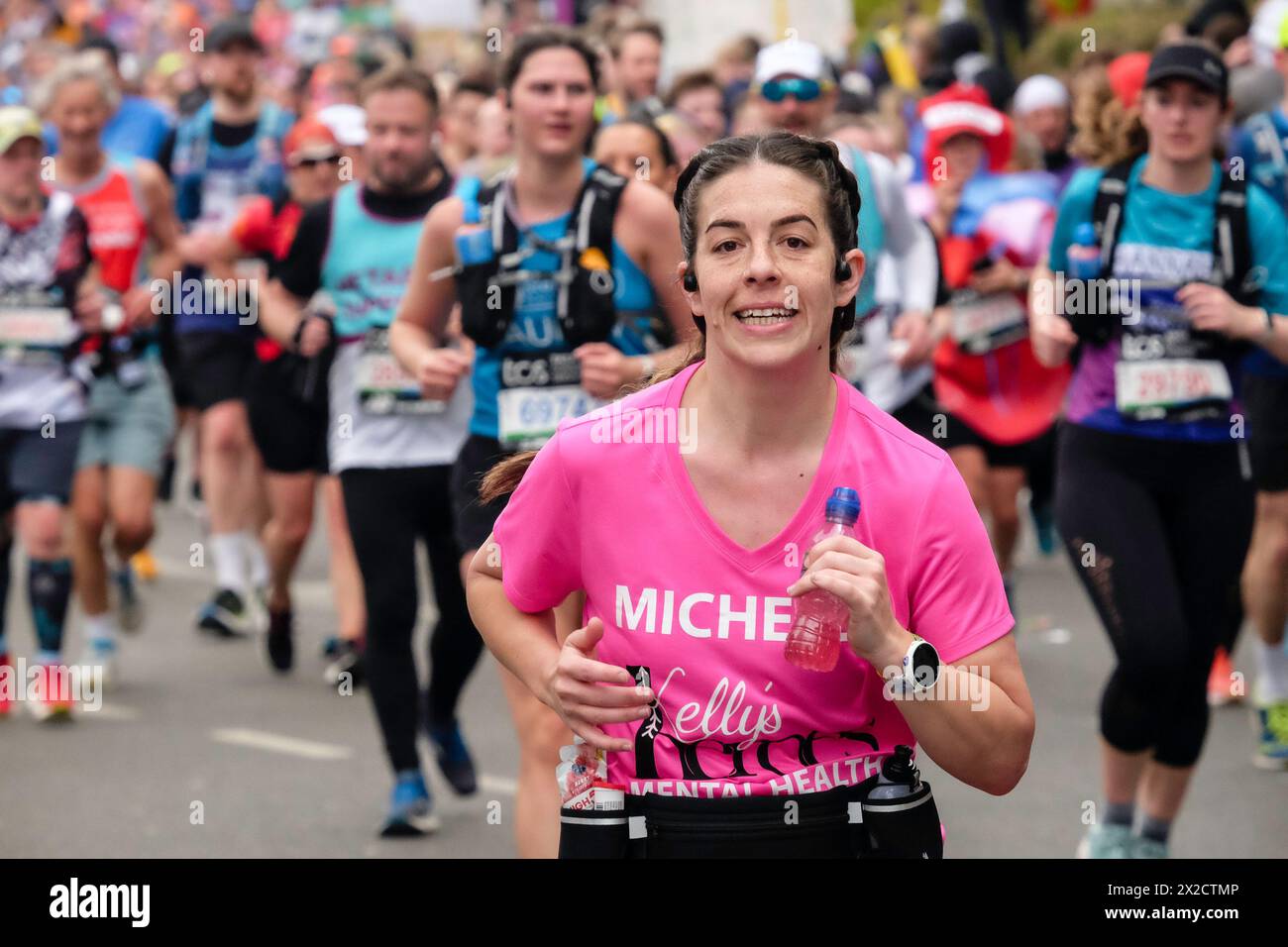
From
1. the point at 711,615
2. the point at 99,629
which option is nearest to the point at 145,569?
the point at 99,629

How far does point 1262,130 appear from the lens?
24.8 feet

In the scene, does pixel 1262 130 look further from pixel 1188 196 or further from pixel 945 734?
pixel 945 734

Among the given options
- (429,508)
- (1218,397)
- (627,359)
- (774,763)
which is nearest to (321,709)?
(429,508)

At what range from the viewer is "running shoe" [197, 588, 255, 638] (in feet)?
31.6

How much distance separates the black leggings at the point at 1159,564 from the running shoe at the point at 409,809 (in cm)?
202

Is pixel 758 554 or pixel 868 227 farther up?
pixel 868 227

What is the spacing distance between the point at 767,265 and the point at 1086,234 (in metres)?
2.92

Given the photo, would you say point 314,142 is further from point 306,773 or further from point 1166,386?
point 1166,386

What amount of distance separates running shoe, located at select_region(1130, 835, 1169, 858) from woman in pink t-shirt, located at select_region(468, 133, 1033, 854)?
2.69 meters

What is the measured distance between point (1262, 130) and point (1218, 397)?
2273mm

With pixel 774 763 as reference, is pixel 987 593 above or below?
above

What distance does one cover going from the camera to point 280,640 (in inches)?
347

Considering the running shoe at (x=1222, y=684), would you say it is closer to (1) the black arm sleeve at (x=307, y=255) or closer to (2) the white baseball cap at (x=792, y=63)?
(2) the white baseball cap at (x=792, y=63)

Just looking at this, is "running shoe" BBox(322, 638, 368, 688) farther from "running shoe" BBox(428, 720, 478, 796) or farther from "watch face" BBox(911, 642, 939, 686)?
"watch face" BBox(911, 642, 939, 686)
